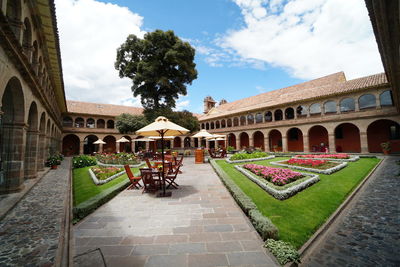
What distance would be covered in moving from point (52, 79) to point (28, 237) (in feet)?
47.6

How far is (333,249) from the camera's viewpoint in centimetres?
346

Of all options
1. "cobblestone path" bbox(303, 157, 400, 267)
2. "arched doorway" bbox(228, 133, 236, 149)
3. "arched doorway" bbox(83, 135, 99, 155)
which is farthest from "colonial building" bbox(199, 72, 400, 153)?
"arched doorway" bbox(83, 135, 99, 155)

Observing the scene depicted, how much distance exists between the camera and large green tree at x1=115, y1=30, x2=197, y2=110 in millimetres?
22609

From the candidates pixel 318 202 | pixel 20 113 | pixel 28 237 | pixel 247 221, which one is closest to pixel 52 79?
pixel 20 113

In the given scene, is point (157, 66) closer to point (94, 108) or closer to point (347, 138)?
point (94, 108)

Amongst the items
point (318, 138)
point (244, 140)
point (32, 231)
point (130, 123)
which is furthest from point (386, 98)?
point (130, 123)

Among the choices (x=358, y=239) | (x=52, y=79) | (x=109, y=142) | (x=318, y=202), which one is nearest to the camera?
(x=358, y=239)

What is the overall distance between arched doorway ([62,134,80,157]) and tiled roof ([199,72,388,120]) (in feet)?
88.2

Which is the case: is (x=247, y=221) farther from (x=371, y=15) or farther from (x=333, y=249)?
(x=371, y=15)

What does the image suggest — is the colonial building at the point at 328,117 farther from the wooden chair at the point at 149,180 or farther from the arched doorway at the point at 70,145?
the arched doorway at the point at 70,145

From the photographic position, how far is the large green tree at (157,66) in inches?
890

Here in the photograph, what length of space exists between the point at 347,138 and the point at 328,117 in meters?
3.66

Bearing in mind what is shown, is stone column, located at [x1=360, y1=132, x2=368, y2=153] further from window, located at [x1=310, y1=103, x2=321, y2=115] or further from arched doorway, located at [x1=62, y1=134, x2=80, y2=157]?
arched doorway, located at [x1=62, y1=134, x2=80, y2=157]

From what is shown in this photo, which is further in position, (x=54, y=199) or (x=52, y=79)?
(x=52, y=79)
